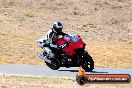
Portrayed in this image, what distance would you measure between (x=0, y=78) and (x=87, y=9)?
24.0m

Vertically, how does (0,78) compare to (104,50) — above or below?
above

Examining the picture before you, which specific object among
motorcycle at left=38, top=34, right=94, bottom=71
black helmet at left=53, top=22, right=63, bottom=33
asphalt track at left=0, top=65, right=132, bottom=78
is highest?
black helmet at left=53, top=22, right=63, bottom=33

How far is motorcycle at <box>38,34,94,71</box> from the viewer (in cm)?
2123

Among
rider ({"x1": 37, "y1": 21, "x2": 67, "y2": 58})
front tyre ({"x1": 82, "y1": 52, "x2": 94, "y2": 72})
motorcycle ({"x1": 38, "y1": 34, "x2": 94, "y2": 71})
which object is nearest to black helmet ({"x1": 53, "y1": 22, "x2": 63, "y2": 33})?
rider ({"x1": 37, "y1": 21, "x2": 67, "y2": 58})

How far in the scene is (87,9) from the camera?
41.1 metres

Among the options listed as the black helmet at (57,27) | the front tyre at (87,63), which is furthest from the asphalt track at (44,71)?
the black helmet at (57,27)

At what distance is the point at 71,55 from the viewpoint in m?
21.5

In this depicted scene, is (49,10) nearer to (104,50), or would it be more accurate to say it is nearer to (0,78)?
(104,50)

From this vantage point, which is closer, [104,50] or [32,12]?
[104,50]

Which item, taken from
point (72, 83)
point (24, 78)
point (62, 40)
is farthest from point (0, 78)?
point (62, 40)

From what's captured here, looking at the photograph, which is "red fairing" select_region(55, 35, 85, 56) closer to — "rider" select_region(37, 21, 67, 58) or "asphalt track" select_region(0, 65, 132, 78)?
"rider" select_region(37, 21, 67, 58)

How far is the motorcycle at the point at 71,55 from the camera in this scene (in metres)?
21.2

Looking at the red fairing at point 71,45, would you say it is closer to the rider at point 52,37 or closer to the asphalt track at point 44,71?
the rider at point 52,37

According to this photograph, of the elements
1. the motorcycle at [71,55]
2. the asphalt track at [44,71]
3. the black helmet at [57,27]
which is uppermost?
the black helmet at [57,27]
